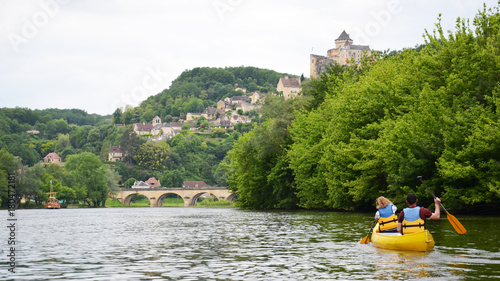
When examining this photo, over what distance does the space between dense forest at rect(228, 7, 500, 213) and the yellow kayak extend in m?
14.0

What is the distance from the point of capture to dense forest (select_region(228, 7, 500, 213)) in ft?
117

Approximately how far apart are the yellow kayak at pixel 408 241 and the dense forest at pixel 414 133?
1401 cm

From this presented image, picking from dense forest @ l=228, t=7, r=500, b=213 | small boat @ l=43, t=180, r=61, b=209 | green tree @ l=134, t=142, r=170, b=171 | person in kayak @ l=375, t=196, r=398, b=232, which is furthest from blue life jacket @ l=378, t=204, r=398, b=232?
green tree @ l=134, t=142, r=170, b=171

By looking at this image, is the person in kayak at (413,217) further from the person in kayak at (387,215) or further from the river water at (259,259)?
the person in kayak at (387,215)

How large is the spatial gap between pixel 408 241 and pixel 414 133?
68.9ft

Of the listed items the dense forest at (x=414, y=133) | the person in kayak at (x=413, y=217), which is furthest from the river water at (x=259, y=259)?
the dense forest at (x=414, y=133)

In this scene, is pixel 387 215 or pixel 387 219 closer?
pixel 387 215

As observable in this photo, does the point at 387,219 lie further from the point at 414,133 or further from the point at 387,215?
the point at 414,133

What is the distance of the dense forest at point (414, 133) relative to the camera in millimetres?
35750

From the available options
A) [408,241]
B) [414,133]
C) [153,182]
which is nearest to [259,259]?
[408,241]

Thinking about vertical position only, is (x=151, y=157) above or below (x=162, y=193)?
above

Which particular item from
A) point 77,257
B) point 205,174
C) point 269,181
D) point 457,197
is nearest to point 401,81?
point 457,197

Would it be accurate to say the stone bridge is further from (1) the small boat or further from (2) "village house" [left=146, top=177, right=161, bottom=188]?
(1) the small boat

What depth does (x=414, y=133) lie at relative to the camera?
3997 centimetres
